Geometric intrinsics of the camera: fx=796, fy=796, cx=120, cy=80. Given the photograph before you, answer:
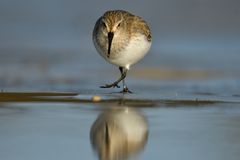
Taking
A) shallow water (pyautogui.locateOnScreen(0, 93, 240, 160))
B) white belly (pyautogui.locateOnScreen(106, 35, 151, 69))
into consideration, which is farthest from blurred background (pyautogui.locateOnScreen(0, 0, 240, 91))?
shallow water (pyautogui.locateOnScreen(0, 93, 240, 160))

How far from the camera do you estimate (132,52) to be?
9.58 m

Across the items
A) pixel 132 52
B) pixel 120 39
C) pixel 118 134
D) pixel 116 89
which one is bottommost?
pixel 118 134

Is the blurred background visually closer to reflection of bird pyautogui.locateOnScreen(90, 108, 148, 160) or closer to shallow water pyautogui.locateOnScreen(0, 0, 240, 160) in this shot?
shallow water pyautogui.locateOnScreen(0, 0, 240, 160)

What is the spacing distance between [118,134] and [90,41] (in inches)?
275

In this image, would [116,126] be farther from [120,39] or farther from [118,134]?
[120,39]

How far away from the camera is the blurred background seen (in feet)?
33.9

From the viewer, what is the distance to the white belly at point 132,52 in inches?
376

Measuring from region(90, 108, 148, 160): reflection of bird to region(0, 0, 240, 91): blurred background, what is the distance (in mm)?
2300

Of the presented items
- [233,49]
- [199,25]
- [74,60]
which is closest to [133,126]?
[74,60]

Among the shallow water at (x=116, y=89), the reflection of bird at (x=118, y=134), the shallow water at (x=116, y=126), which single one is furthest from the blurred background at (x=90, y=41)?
the reflection of bird at (x=118, y=134)

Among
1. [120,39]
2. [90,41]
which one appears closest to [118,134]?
[120,39]

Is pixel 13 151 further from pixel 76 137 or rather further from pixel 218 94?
pixel 218 94

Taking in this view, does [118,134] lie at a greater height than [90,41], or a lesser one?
lesser

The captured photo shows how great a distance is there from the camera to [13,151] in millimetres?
5480
